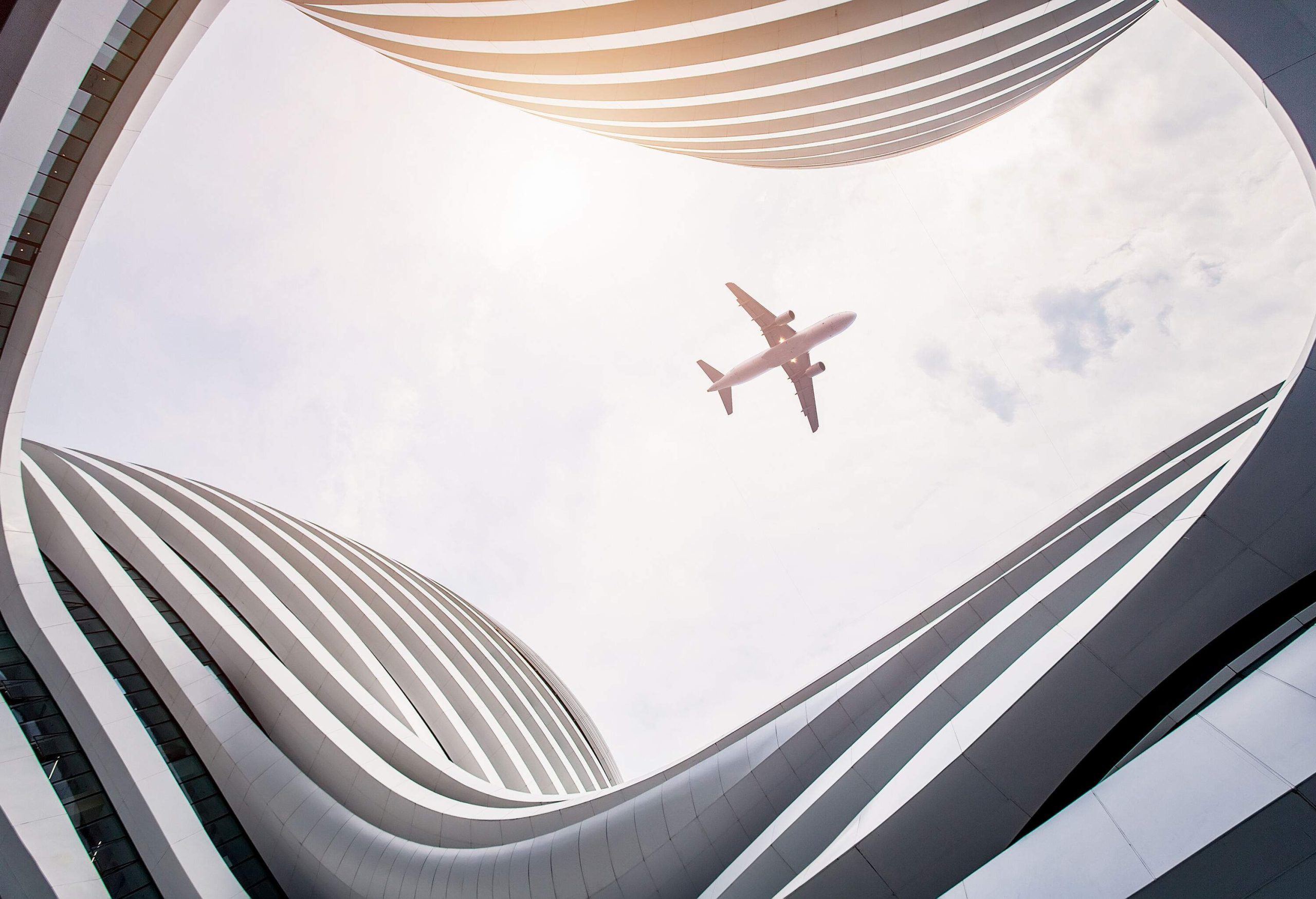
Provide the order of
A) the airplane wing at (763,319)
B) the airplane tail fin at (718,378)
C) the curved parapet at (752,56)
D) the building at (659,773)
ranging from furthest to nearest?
the airplane tail fin at (718,378) < the airplane wing at (763,319) < the curved parapet at (752,56) < the building at (659,773)

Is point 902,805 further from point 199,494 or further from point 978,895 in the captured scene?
point 199,494

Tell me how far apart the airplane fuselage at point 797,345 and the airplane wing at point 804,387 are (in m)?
1.19

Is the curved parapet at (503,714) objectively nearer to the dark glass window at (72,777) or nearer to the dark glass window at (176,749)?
the dark glass window at (176,749)

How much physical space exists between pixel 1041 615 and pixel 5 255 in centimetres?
2355

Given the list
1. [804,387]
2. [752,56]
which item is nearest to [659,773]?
[752,56]

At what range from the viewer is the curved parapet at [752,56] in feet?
42.4

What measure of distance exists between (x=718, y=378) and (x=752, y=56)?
28.9 m

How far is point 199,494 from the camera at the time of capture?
2584 cm

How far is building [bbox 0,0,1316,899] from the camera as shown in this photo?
6090 millimetres

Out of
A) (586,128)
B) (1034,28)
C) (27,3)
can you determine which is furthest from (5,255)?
(1034,28)

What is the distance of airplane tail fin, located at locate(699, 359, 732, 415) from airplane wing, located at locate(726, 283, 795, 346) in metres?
6.91

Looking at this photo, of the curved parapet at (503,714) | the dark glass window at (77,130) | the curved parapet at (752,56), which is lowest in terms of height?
the curved parapet at (503,714)

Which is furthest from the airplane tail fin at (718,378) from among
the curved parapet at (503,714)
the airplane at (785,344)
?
the curved parapet at (503,714)

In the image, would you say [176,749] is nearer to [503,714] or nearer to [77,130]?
[503,714]
